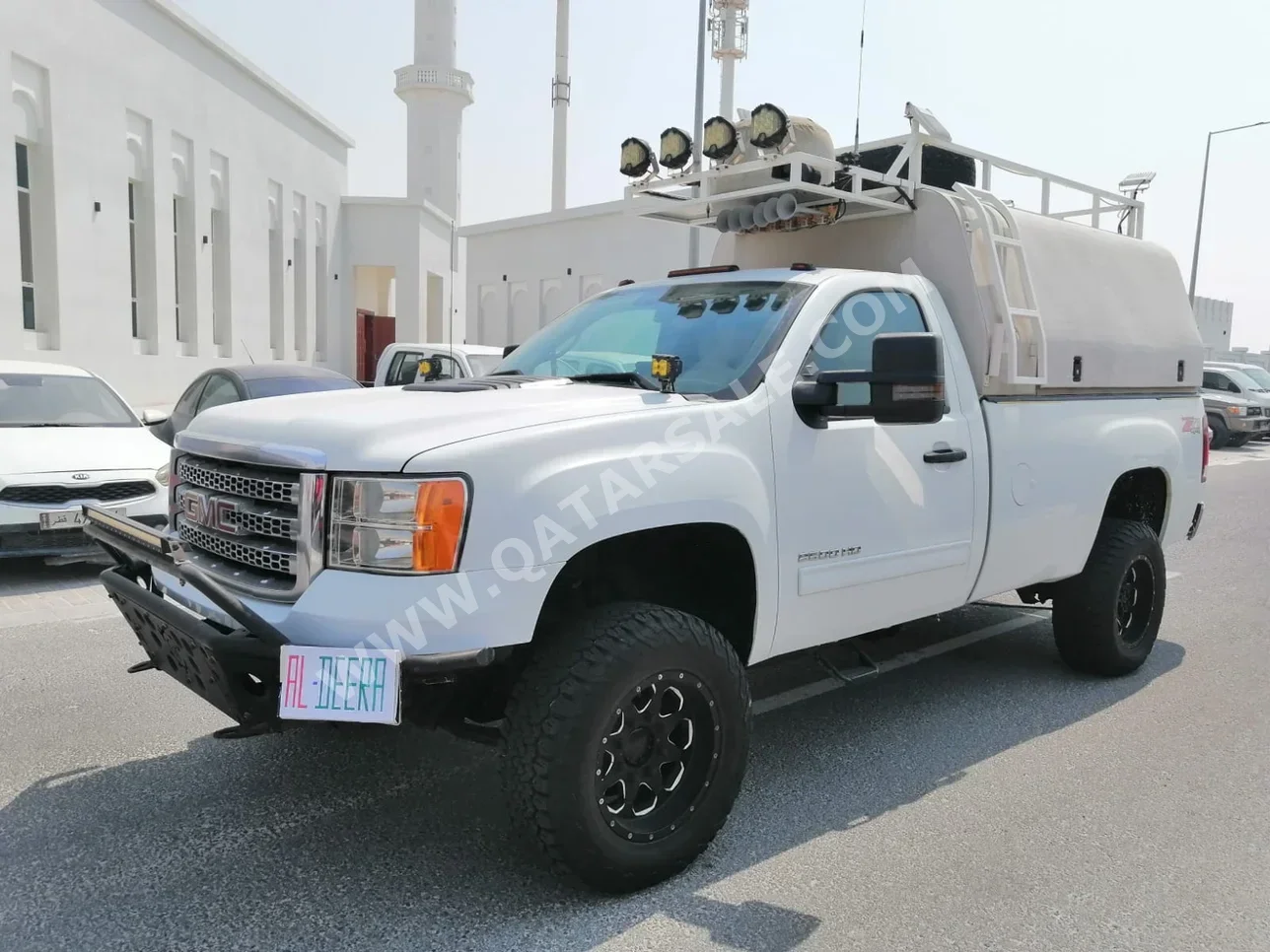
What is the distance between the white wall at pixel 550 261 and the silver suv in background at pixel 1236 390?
13.1m

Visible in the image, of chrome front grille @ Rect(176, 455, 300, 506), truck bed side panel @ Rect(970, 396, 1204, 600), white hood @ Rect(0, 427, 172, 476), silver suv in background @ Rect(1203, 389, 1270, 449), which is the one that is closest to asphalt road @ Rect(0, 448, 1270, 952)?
truck bed side panel @ Rect(970, 396, 1204, 600)

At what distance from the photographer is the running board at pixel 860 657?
4.85 metres

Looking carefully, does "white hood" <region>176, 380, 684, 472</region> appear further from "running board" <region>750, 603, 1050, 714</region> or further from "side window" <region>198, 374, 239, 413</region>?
"side window" <region>198, 374, 239, 413</region>

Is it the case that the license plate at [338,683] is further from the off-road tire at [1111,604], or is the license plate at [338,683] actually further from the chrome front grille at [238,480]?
the off-road tire at [1111,604]

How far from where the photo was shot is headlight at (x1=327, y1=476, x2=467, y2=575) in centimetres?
275

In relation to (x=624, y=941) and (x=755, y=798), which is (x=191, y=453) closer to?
(x=624, y=941)

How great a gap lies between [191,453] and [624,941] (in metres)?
2.08

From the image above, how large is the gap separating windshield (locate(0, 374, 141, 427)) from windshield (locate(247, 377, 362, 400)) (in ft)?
3.32

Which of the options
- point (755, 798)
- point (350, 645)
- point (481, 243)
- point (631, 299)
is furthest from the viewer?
point (481, 243)

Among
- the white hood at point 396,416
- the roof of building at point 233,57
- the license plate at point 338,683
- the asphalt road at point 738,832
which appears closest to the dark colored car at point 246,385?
the asphalt road at point 738,832

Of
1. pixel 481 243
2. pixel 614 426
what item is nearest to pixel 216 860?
pixel 614 426

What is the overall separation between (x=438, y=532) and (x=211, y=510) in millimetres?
985

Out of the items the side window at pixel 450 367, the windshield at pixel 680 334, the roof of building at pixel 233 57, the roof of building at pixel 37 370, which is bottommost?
the roof of building at pixel 37 370

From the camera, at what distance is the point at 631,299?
15.1 feet
